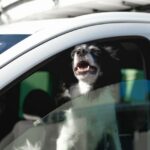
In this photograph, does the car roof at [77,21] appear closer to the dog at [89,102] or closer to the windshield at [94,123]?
the dog at [89,102]

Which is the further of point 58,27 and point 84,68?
point 84,68

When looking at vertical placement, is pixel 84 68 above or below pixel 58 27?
below

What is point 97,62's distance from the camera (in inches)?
109

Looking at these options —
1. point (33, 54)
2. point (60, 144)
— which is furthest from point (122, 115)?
point (33, 54)

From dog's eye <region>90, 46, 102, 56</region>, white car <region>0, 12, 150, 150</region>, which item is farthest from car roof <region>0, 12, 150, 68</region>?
dog's eye <region>90, 46, 102, 56</region>

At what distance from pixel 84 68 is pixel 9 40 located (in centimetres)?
32

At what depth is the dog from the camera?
267cm

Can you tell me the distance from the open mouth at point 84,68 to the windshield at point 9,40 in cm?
24

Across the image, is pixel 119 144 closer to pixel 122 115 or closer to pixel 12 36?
pixel 122 115

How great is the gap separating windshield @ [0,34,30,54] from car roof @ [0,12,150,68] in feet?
0.14

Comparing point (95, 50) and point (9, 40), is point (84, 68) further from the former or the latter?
point (9, 40)

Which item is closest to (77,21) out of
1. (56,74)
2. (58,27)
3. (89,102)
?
(58,27)

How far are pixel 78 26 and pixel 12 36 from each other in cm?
28

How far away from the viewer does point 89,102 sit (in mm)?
2732
